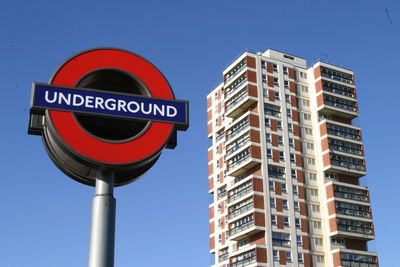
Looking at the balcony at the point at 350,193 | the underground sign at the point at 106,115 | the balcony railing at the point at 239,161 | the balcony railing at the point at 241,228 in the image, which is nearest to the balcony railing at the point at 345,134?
the balcony at the point at 350,193

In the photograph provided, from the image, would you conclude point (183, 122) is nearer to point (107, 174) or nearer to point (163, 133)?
point (163, 133)

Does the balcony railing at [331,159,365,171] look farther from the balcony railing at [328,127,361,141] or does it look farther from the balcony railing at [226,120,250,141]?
the balcony railing at [226,120,250,141]

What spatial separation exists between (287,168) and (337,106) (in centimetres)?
1297

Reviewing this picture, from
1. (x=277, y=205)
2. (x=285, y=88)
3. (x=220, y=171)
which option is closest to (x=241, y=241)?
(x=277, y=205)

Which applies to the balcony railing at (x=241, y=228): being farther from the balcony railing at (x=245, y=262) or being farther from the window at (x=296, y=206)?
the window at (x=296, y=206)

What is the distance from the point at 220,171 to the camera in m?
81.6

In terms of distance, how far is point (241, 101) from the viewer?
77.8 m

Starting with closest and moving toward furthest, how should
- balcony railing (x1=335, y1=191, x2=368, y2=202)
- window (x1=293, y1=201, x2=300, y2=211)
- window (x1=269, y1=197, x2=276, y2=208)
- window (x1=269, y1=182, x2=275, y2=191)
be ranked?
1. window (x1=269, y1=197, x2=276, y2=208)
2. window (x1=269, y1=182, x2=275, y2=191)
3. window (x1=293, y1=201, x2=300, y2=211)
4. balcony railing (x1=335, y1=191, x2=368, y2=202)

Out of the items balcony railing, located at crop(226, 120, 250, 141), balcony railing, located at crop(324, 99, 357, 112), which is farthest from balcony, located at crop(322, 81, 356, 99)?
balcony railing, located at crop(226, 120, 250, 141)

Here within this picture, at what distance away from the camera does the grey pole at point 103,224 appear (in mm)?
10914

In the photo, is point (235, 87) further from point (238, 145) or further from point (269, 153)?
point (269, 153)

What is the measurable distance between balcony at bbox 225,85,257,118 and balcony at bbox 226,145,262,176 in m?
6.59

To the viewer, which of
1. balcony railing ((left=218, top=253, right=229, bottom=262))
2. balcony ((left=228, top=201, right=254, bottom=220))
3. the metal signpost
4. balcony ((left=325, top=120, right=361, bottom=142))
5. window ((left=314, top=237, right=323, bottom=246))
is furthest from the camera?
balcony ((left=325, top=120, right=361, bottom=142))

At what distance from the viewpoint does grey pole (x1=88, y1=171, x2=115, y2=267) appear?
10.9 meters
